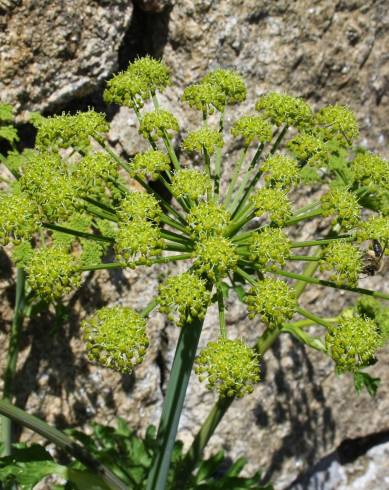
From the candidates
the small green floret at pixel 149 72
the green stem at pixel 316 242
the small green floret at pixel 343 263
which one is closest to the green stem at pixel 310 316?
the small green floret at pixel 343 263

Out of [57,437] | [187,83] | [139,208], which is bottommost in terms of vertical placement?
[57,437]

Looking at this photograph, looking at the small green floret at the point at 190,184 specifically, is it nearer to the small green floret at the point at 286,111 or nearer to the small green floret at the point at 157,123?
the small green floret at the point at 157,123

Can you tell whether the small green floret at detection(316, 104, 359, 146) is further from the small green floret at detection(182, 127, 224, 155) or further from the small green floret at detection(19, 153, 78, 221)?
the small green floret at detection(19, 153, 78, 221)

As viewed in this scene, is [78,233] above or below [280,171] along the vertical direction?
below

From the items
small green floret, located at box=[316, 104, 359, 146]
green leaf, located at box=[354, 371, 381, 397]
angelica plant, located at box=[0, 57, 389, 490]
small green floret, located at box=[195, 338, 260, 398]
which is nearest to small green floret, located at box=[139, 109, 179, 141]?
angelica plant, located at box=[0, 57, 389, 490]

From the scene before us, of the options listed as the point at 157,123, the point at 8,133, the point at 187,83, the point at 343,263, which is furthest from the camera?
the point at 187,83

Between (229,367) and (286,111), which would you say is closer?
(229,367)

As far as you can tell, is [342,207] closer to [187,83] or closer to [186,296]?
[186,296]

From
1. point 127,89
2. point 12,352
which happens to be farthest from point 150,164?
point 12,352
